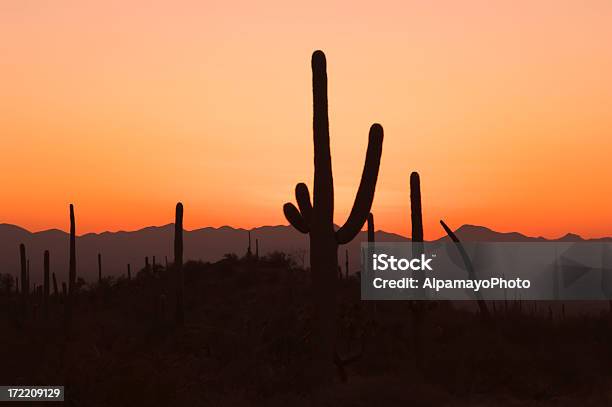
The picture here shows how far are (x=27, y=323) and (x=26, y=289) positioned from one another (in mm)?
4889

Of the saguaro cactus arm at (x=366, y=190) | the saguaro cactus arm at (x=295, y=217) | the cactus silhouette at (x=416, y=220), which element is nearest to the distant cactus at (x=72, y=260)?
the cactus silhouette at (x=416, y=220)

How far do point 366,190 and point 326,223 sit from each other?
3.53 ft

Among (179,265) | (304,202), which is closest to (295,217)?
(304,202)

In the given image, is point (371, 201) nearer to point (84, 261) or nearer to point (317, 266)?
point (317, 266)

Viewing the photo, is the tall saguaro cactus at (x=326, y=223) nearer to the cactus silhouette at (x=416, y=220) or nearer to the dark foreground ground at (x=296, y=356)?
the dark foreground ground at (x=296, y=356)

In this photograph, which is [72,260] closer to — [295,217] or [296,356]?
[296,356]

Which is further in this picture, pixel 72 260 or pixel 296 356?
pixel 72 260

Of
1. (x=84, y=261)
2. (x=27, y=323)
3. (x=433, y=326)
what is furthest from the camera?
(x=84, y=261)

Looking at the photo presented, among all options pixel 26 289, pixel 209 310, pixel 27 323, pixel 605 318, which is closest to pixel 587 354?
pixel 605 318

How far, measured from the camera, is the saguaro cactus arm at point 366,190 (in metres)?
16.3

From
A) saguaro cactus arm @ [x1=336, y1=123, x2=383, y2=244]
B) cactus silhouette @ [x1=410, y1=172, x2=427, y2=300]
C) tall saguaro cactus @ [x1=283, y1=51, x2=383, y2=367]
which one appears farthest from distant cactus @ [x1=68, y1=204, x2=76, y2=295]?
saguaro cactus arm @ [x1=336, y1=123, x2=383, y2=244]

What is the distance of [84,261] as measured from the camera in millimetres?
190875

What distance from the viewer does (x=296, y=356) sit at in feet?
68.8

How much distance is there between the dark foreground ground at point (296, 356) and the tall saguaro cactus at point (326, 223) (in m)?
1.19
